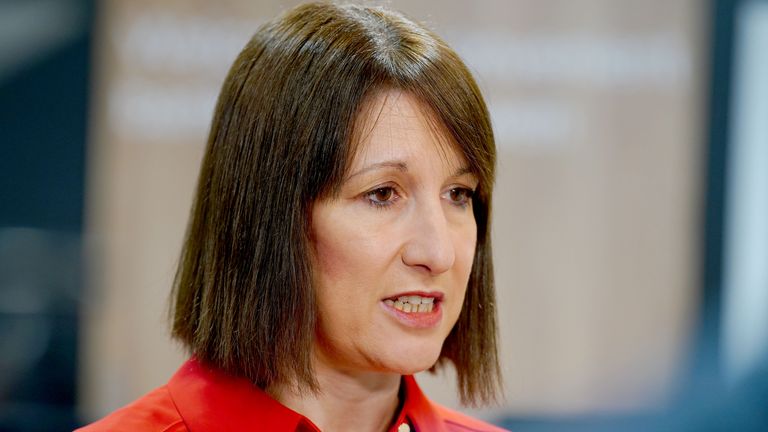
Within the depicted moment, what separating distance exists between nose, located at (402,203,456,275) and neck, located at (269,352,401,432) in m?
0.24

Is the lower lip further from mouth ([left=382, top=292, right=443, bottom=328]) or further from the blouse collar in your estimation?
the blouse collar

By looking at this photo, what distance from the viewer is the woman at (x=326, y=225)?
5.35 ft

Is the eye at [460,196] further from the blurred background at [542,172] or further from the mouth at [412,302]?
the blurred background at [542,172]

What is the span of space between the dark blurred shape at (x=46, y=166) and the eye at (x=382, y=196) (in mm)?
3230

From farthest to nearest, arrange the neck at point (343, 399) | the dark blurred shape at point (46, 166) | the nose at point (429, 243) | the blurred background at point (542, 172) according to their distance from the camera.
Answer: the blurred background at point (542, 172) → the dark blurred shape at point (46, 166) → the neck at point (343, 399) → the nose at point (429, 243)

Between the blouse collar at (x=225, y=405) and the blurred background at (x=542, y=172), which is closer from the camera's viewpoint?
the blouse collar at (x=225, y=405)

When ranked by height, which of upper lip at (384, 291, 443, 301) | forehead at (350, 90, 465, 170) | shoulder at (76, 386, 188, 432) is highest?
forehead at (350, 90, 465, 170)

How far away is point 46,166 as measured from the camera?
4.84 metres

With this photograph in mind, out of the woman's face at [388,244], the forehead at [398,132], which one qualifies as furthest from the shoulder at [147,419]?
the forehead at [398,132]

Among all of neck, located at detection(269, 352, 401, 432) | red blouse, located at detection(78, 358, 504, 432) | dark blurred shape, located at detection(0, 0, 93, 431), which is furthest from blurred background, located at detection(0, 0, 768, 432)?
red blouse, located at detection(78, 358, 504, 432)

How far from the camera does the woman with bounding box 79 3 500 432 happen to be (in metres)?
1.63

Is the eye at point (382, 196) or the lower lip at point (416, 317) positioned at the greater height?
the eye at point (382, 196)

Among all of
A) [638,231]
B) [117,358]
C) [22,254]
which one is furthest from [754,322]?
[22,254]

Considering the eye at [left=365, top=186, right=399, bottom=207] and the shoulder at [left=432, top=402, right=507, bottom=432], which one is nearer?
the eye at [left=365, top=186, right=399, bottom=207]
